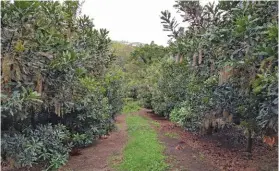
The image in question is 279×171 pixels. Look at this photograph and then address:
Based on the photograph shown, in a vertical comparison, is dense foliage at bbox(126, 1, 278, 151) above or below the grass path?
above

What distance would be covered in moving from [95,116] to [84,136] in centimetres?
70

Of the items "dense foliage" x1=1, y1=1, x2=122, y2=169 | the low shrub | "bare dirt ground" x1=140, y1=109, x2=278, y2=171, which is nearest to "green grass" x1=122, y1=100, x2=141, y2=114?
"bare dirt ground" x1=140, y1=109, x2=278, y2=171

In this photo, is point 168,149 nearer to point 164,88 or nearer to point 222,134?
point 222,134

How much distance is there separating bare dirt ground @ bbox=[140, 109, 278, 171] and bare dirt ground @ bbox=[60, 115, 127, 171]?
159 cm

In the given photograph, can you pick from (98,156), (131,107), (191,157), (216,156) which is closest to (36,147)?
(98,156)

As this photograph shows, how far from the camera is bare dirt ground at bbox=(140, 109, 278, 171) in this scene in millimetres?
7258

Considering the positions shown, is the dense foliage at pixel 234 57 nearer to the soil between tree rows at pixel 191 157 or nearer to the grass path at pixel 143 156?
the soil between tree rows at pixel 191 157

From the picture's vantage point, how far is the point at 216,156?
8.52m

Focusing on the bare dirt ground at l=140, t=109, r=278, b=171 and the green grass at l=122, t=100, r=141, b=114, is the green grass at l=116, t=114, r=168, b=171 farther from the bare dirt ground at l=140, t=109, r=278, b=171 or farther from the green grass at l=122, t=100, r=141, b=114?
the green grass at l=122, t=100, r=141, b=114

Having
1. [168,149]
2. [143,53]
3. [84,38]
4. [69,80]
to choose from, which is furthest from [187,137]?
[143,53]

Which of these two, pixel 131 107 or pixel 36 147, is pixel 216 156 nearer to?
pixel 36 147

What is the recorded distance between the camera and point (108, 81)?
11.9m

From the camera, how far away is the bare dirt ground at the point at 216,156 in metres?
7.26

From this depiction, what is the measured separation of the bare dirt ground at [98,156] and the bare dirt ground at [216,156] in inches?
62.5
